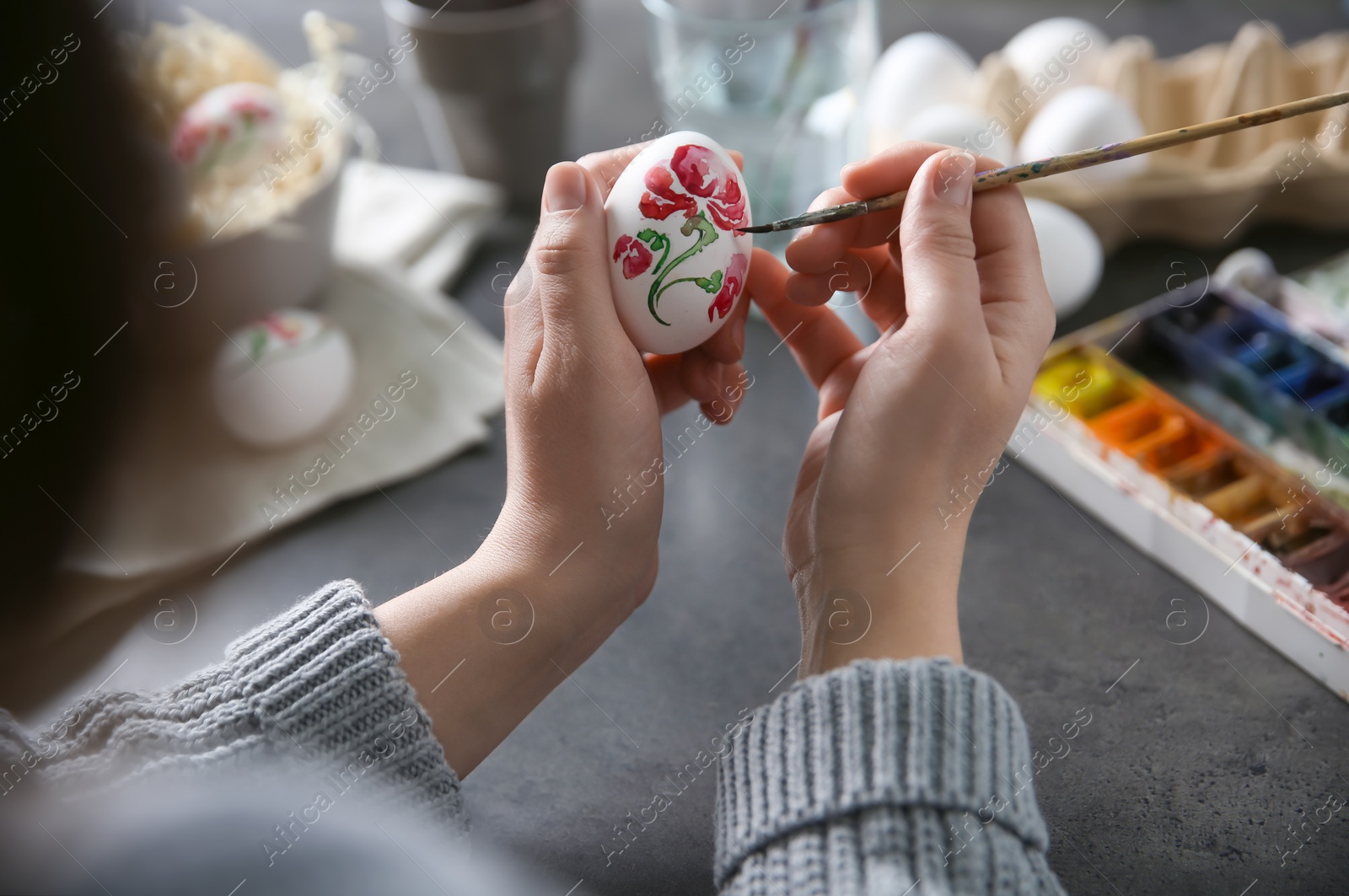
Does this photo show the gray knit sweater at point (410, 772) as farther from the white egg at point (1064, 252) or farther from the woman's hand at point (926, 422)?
the white egg at point (1064, 252)

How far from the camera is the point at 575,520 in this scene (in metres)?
0.65

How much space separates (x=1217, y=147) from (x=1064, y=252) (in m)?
0.32

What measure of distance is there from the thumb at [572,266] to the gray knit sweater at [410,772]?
22cm

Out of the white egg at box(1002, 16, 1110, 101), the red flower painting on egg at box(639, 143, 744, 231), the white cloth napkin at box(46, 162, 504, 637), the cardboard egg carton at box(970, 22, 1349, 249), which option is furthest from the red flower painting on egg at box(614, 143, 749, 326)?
the white egg at box(1002, 16, 1110, 101)

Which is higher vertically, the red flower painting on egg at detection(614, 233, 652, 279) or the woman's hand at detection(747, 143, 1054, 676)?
the red flower painting on egg at detection(614, 233, 652, 279)

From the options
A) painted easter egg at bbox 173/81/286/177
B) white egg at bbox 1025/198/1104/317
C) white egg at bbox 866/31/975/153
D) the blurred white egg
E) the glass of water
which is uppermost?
painted easter egg at bbox 173/81/286/177

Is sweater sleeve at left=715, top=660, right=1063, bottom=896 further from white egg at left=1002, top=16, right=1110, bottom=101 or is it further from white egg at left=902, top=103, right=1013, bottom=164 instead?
white egg at left=1002, top=16, right=1110, bottom=101

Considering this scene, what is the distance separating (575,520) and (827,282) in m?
0.27

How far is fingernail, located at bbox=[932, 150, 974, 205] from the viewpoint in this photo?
0.60 m

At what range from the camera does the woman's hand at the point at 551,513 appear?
0.61 metres

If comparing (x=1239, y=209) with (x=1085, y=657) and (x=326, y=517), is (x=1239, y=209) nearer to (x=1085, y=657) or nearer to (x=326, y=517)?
(x=1085, y=657)

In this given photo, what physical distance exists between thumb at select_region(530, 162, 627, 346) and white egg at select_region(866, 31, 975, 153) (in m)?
0.61

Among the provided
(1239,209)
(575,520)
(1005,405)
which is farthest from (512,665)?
(1239,209)

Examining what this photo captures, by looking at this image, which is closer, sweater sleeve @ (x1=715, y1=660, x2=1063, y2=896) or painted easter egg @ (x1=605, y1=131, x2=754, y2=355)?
sweater sleeve @ (x1=715, y1=660, x2=1063, y2=896)
